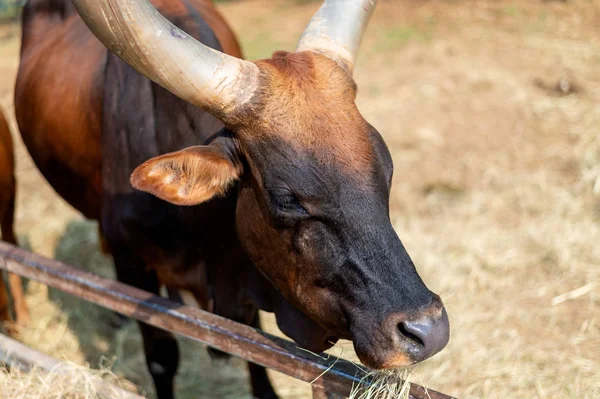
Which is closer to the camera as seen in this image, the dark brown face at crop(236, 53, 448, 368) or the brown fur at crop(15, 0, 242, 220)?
the dark brown face at crop(236, 53, 448, 368)

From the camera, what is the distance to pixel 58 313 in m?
5.29

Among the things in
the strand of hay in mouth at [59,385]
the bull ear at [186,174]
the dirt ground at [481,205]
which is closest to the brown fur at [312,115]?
the bull ear at [186,174]

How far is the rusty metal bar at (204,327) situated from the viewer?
2.53 meters

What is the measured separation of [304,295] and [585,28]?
787cm

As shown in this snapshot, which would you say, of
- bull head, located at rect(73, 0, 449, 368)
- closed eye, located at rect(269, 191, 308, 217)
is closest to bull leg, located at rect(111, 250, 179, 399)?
bull head, located at rect(73, 0, 449, 368)

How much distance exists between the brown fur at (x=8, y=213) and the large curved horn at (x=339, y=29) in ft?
8.73

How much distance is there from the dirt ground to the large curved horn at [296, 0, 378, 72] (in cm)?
134

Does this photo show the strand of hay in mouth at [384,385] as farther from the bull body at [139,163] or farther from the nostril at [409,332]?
the bull body at [139,163]

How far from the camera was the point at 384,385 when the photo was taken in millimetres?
2438

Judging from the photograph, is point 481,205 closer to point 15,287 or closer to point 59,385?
point 15,287

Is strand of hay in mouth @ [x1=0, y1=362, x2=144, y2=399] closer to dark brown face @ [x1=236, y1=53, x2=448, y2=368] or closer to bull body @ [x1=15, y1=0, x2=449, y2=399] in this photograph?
bull body @ [x1=15, y1=0, x2=449, y2=399]

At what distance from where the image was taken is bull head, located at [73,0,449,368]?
2344 mm

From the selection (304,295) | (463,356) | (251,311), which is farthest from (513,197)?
(304,295)

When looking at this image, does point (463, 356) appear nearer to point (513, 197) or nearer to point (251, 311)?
point (251, 311)
